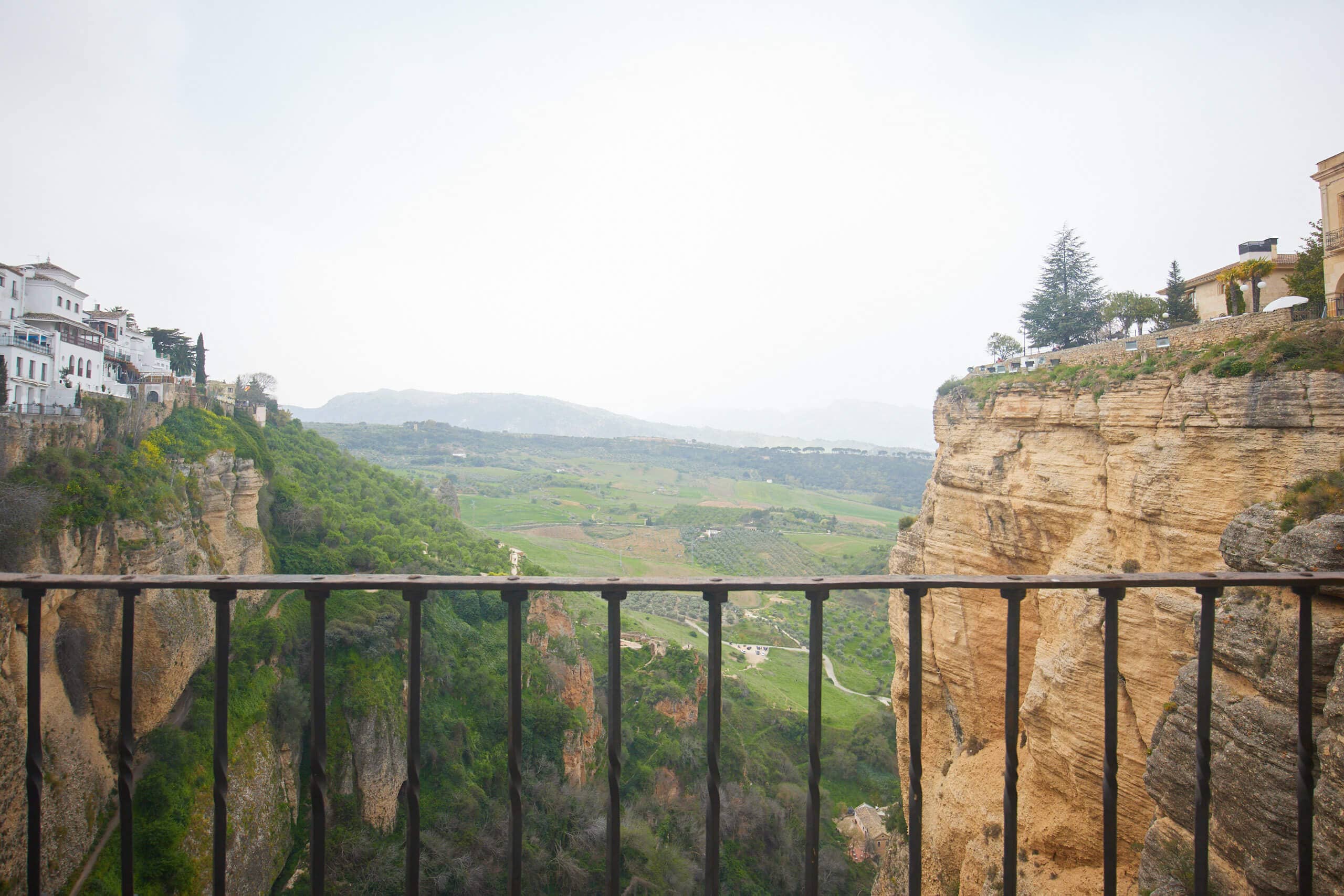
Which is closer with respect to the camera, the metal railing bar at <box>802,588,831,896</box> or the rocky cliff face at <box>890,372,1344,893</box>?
the metal railing bar at <box>802,588,831,896</box>

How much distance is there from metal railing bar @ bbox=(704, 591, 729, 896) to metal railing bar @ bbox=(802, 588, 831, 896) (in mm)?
326

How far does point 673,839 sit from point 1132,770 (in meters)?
16.8

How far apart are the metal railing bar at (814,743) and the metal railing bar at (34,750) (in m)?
2.68

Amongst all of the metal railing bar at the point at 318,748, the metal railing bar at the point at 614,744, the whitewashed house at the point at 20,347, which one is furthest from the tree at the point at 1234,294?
the whitewashed house at the point at 20,347

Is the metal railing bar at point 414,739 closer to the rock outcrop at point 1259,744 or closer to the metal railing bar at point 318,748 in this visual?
the metal railing bar at point 318,748

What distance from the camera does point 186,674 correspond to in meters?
15.6

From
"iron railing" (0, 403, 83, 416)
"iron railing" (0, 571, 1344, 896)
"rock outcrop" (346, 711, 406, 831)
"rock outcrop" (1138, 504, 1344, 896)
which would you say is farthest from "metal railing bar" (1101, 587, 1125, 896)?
"iron railing" (0, 403, 83, 416)

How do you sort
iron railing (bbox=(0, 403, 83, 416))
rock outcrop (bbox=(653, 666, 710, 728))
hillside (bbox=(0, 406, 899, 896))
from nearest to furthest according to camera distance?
hillside (bbox=(0, 406, 899, 896)), iron railing (bbox=(0, 403, 83, 416)), rock outcrop (bbox=(653, 666, 710, 728))

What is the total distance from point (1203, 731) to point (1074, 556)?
11491 mm

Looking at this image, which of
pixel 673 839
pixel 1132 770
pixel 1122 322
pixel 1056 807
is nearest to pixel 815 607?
pixel 1132 770

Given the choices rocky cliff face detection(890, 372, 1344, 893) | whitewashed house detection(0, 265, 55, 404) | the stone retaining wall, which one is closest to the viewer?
rocky cliff face detection(890, 372, 1344, 893)

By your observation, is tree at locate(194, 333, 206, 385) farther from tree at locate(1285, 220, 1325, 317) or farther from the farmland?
tree at locate(1285, 220, 1325, 317)

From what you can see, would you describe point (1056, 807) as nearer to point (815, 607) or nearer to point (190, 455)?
point (815, 607)

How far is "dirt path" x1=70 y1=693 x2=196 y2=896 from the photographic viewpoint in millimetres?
11859
